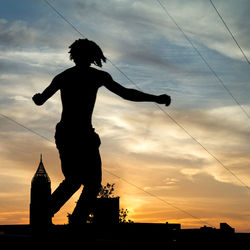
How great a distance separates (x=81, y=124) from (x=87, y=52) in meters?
0.87

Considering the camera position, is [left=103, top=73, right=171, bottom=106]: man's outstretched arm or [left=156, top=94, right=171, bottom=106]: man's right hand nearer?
[left=156, top=94, right=171, bottom=106]: man's right hand

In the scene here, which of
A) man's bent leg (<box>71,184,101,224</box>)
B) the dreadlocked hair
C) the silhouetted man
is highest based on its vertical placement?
the dreadlocked hair

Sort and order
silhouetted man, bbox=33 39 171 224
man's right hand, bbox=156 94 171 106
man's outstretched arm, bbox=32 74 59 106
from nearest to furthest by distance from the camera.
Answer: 1. man's right hand, bbox=156 94 171 106
2. silhouetted man, bbox=33 39 171 224
3. man's outstretched arm, bbox=32 74 59 106

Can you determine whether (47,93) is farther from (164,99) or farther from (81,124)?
(164,99)

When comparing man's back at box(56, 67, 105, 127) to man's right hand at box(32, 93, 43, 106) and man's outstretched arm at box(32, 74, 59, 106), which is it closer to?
man's outstretched arm at box(32, 74, 59, 106)

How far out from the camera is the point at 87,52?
5.77 m

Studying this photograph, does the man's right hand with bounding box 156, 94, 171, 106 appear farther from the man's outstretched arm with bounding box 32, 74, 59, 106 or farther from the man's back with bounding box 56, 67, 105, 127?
the man's outstretched arm with bounding box 32, 74, 59, 106

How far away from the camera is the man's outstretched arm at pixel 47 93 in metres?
5.70

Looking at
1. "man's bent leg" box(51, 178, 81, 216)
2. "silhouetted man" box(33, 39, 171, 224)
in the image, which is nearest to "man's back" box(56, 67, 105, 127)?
"silhouetted man" box(33, 39, 171, 224)

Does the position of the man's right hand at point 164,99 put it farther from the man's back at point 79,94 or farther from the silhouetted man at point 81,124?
the man's back at point 79,94

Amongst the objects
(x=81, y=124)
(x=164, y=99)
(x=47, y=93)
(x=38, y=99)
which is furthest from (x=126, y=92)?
(x=38, y=99)

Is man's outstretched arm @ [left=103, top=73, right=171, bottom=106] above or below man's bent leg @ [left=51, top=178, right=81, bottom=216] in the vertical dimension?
above

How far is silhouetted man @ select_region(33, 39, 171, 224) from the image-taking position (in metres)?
5.57

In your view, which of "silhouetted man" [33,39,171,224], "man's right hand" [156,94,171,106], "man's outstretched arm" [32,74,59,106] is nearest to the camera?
"man's right hand" [156,94,171,106]
